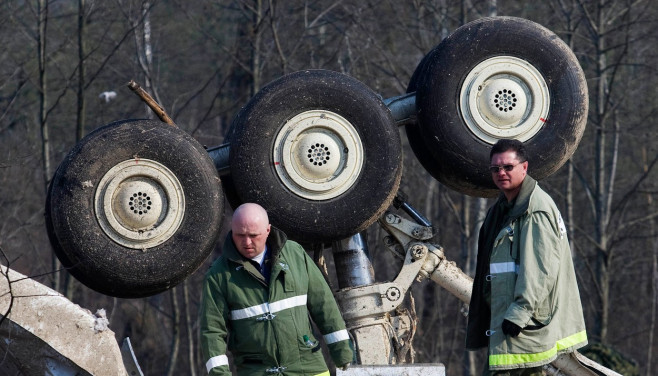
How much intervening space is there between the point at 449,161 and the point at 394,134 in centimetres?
39

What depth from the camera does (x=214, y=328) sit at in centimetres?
480

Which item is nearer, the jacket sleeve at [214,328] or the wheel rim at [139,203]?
the jacket sleeve at [214,328]

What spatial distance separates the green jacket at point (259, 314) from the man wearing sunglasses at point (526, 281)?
A: 0.89 meters

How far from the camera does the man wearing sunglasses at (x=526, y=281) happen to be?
15.9 feet

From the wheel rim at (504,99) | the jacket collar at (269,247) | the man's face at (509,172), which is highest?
the wheel rim at (504,99)

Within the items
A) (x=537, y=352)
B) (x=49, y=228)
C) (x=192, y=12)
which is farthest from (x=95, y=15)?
(x=537, y=352)

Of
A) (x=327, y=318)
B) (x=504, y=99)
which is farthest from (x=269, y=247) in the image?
(x=504, y=99)

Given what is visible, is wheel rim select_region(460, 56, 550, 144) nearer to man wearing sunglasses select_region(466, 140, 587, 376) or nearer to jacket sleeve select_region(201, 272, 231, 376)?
man wearing sunglasses select_region(466, 140, 587, 376)

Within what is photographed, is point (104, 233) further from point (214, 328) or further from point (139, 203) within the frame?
point (214, 328)

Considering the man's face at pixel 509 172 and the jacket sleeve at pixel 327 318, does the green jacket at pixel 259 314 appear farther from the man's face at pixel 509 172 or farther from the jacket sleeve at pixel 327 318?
the man's face at pixel 509 172

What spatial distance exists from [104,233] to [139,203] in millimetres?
251

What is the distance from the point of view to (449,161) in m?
6.40

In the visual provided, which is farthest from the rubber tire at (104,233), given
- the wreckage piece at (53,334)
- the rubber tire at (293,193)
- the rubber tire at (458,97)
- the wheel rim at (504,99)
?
the wheel rim at (504,99)

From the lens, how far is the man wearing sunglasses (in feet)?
15.9
